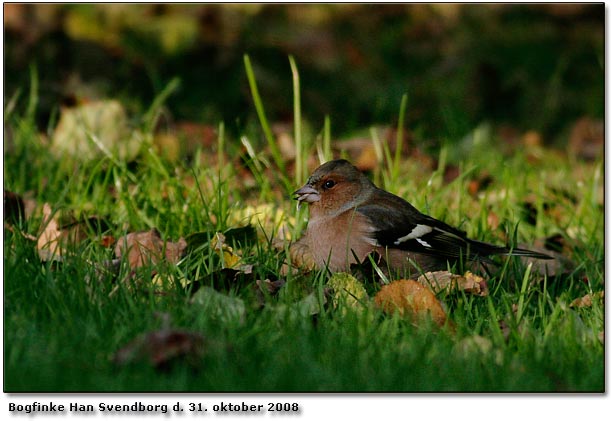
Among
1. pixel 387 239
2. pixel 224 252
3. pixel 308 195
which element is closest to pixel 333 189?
pixel 308 195

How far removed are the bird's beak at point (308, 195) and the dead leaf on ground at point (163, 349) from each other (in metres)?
1.63

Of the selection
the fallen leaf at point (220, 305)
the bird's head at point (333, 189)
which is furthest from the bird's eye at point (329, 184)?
the fallen leaf at point (220, 305)

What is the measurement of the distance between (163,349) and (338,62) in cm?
625

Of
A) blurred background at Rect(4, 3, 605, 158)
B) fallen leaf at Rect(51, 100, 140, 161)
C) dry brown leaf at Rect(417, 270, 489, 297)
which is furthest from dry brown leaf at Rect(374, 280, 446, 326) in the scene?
blurred background at Rect(4, 3, 605, 158)

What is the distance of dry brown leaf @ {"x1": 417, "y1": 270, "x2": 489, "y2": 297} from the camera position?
4.05m

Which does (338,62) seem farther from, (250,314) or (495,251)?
(250,314)

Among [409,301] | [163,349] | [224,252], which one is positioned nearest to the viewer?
[163,349]

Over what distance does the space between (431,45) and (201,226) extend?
18.1ft

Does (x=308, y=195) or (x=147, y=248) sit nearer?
(x=147, y=248)

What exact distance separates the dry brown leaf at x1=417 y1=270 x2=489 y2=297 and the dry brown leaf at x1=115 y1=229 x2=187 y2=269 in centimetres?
112

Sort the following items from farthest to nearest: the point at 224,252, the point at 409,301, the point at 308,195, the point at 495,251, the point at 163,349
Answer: the point at 308,195, the point at 495,251, the point at 224,252, the point at 409,301, the point at 163,349

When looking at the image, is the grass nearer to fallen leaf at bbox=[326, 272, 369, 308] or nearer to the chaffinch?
fallen leaf at bbox=[326, 272, 369, 308]

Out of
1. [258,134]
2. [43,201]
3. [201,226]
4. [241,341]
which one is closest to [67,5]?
[258,134]

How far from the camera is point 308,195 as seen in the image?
4.84 metres
